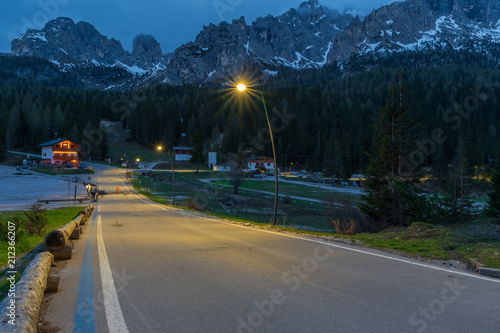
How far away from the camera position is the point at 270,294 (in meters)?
5.11

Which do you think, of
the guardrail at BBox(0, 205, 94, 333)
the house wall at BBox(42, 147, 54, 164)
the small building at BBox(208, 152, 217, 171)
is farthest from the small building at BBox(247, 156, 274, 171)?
the guardrail at BBox(0, 205, 94, 333)

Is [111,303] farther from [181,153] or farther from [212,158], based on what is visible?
[181,153]

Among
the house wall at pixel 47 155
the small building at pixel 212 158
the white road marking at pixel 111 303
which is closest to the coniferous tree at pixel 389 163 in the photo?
the white road marking at pixel 111 303

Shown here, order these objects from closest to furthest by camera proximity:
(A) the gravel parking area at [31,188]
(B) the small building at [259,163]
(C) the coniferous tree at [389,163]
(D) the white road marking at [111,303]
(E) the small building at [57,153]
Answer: (D) the white road marking at [111,303]
(C) the coniferous tree at [389,163]
(A) the gravel parking area at [31,188]
(E) the small building at [57,153]
(B) the small building at [259,163]

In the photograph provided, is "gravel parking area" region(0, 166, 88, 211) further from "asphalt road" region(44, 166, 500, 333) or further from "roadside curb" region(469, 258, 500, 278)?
"roadside curb" region(469, 258, 500, 278)

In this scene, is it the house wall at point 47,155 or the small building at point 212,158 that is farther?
the small building at point 212,158

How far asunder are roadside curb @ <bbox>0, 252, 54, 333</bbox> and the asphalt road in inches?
13.1

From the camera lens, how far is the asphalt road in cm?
404

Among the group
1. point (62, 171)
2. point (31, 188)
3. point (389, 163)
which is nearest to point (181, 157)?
point (62, 171)

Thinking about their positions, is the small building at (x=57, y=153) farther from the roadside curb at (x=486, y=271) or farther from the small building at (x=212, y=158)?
the roadside curb at (x=486, y=271)

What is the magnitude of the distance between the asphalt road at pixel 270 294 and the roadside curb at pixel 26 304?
1.09 feet

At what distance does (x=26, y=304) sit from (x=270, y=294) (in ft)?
11.5

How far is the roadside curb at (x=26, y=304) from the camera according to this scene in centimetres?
350

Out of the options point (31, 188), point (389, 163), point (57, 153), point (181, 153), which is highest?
point (181, 153)
